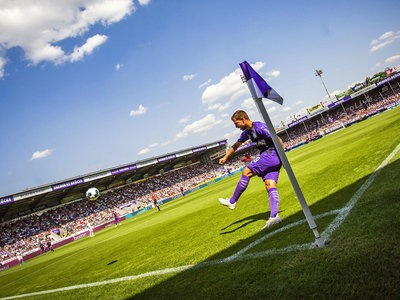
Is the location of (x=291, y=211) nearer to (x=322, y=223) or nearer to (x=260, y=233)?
(x=260, y=233)

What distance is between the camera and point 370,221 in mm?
3420

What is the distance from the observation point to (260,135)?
558 centimetres

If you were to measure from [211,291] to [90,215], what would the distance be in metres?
42.6

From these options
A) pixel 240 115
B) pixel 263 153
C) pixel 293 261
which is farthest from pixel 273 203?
pixel 293 261

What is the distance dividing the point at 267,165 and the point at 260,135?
587 millimetres

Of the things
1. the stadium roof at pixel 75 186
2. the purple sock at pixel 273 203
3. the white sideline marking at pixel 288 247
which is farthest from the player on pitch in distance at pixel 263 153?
the stadium roof at pixel 75 186

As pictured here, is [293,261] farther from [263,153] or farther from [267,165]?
[263,153]

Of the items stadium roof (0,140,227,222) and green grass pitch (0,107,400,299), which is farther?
stadium roof (0,140,227,222)

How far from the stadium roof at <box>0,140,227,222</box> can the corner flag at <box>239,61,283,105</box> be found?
3831cm

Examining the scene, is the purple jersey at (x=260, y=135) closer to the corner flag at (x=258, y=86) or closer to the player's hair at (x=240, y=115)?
the player's hair at (x=240, y=115)

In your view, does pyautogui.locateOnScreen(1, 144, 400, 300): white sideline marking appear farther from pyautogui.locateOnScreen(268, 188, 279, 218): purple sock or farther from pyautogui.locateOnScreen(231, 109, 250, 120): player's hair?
pyautogui.locateOnScreen(231, 109, 250, 120): player's hair

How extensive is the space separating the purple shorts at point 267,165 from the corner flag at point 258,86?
2.00m

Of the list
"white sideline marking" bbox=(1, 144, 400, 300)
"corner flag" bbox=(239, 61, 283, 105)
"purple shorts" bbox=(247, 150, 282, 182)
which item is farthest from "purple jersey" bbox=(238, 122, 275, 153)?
"corner flag" bbox=(239, 61, 283, 105)

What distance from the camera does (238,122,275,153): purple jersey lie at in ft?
18.0
